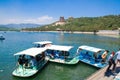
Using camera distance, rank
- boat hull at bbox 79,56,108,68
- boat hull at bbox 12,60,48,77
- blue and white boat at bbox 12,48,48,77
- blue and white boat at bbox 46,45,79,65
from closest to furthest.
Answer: boat hull at bbox 12,60,48,77 < blue and white boat at bbox 12,48,48,77 < boat hull at bbox 79,56,108,68 < blue and white boat at bbox 46,45,79,65

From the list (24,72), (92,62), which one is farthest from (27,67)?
(92,62)

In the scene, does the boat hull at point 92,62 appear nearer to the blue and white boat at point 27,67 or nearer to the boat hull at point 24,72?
the blue and white boat at point 27,67

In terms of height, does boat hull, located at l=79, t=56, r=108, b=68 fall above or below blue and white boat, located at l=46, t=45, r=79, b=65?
below

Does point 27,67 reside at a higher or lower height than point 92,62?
higher

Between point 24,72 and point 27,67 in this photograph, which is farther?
point 27,67

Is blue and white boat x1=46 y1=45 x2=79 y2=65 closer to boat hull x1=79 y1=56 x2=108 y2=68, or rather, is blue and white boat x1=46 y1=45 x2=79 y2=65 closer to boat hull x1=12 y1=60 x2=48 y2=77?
boat hull x1=79 y1=56 x2=108 y2=68

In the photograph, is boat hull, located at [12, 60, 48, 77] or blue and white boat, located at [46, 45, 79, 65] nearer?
boat hull, located at [12, 60, 48, 77]

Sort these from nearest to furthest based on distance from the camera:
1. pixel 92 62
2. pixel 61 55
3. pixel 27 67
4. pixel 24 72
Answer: pixel 24 72 → pixel 27 67 → pixel 92 62 → pixel 61 55

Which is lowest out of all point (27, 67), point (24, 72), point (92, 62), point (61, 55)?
point (92, 62)

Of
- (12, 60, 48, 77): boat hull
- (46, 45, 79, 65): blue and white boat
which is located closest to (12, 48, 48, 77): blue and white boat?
(12, 60, 48, 77): boat hull

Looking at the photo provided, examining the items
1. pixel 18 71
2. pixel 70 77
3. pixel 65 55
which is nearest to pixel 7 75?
pixel 18 71

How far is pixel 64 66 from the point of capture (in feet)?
104

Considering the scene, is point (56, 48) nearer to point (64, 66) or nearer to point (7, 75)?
point (64, 66)

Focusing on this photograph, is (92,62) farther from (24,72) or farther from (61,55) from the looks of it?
(24,72)
